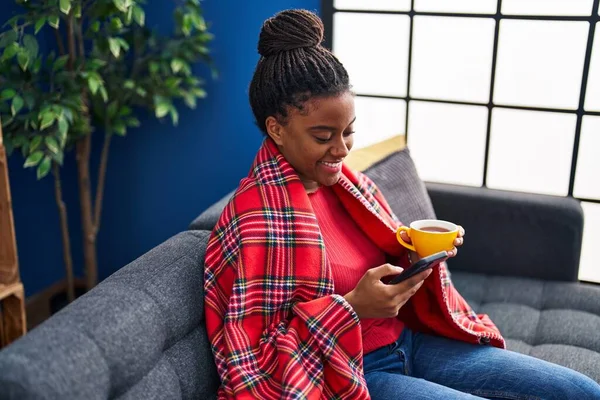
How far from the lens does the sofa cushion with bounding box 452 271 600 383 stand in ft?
6.11

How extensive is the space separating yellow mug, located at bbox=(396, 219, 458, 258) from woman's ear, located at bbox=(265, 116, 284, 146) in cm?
34

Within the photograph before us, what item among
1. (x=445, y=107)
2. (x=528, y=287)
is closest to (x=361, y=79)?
(x=445, y=107)

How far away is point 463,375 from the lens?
1536mm

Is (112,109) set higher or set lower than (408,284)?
higher

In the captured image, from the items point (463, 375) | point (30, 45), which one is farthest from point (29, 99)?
point (463, 375)

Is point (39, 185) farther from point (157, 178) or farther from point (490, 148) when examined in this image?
point (490, 148)

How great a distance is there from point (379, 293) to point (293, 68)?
0.49 meters

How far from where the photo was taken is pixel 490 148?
102 inches

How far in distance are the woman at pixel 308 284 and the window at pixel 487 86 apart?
3.81ft

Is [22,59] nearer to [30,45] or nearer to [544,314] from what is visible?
[30,45]

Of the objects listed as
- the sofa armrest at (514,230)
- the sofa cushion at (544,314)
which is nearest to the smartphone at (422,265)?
the sofa cushion at (544,314)

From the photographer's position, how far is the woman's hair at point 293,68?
4.63ft

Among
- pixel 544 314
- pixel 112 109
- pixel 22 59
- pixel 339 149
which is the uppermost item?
pixel 22 59

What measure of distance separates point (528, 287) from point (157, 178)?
1.54 metres
